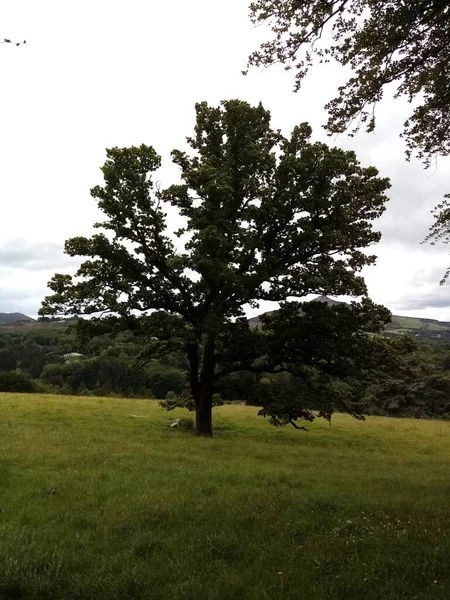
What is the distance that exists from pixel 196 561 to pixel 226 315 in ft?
50.3

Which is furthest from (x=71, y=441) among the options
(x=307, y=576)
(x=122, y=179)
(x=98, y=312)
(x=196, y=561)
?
(x=307, y=576)

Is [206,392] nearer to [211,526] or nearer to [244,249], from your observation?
[244,249]

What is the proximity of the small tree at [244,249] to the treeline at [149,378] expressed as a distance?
4.78 ft

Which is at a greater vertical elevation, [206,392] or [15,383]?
[206,392]

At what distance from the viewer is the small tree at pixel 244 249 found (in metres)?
20.2

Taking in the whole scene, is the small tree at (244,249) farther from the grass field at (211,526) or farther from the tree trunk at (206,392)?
the grass field at (211,526)

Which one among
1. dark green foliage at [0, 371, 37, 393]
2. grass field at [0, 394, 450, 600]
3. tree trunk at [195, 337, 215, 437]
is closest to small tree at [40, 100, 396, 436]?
tree trunk at [195, 337, 215, 437]

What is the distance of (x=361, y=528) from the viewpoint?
8.01m

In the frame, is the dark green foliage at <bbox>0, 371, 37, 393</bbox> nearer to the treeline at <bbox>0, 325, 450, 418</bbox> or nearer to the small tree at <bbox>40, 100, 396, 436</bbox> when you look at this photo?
the treeline at <bbox>0, 325, 450, 418</bbox>

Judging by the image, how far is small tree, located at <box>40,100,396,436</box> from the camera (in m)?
20.2

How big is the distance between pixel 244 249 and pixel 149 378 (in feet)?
289

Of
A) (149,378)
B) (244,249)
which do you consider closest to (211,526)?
(244,249)

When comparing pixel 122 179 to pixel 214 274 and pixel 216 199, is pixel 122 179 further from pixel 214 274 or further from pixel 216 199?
pixel 214 274

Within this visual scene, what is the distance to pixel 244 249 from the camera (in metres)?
20.6
